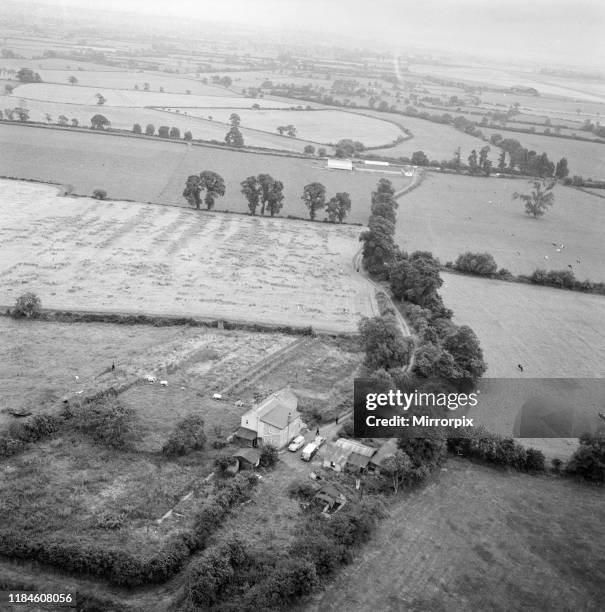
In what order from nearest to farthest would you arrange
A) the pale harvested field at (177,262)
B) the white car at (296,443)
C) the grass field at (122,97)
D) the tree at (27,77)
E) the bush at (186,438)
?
1. the bush at (186,438)
2. the white car at (296,443)
3. the pale harvested field at (177,262)
4. the grass field at (122,97)
5. the tree at (27,77)

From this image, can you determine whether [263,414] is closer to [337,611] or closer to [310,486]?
[310,486]

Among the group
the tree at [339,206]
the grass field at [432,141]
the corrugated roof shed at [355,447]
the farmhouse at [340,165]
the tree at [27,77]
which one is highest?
the tree at [27,77]

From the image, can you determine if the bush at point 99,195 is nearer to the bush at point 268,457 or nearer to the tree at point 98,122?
the tree at point 98,122

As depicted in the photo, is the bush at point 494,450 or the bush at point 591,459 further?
the bush at point 494,450

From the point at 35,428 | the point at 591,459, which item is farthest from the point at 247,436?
the point at 591,459

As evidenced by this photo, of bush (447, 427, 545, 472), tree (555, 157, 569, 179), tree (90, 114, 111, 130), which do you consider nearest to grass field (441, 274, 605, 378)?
bush (447, 427, 545, 472)

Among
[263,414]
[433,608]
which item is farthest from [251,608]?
[263,414]

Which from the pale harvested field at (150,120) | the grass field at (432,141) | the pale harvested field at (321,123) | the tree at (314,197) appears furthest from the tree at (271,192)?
the pale harvested field at (321,123)
